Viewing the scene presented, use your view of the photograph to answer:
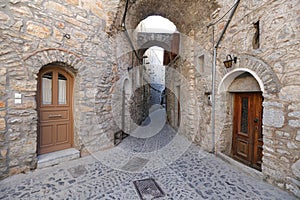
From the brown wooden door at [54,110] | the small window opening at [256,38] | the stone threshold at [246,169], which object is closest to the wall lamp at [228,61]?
the small window opening at [256,38]

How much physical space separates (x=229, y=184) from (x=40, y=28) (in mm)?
4163

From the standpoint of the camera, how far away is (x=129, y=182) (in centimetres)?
247

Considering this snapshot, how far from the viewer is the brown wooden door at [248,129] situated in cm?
298

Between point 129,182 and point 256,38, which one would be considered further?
point 256,38

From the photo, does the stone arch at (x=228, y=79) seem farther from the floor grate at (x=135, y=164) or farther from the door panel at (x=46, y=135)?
the door panel at (x=46, y=135)

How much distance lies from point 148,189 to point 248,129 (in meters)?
2.43

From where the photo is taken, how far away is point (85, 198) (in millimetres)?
2059

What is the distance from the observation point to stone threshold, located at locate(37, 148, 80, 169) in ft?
9.17

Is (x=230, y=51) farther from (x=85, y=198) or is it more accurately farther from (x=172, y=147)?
(x=85, y=198)

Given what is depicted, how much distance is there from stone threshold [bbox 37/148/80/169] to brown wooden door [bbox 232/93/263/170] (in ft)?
11.8

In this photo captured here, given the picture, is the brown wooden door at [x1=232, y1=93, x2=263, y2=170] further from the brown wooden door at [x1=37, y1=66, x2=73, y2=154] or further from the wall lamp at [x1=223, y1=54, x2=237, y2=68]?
the brown wooden door at [x1=37, y1=66, x2=73, y2=154]

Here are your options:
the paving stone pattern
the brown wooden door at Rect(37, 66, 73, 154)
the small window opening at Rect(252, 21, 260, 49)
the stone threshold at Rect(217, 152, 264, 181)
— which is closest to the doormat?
the paving stone pattern

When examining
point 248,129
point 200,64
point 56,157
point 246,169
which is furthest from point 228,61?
point 56,157

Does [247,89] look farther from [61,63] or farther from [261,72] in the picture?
[61,63]
